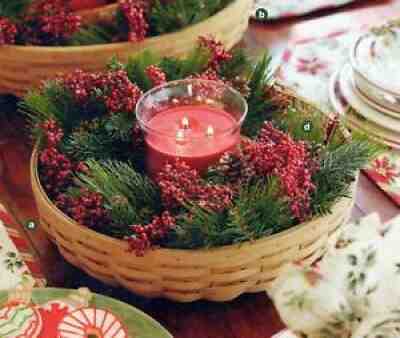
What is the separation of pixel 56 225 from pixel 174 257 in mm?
127

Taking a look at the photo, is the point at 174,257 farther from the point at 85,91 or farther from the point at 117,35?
the point at 117,35

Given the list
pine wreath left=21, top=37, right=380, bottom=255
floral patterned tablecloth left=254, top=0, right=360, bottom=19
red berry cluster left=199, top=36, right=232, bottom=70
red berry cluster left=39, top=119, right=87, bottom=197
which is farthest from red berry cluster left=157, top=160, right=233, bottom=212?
floral patterned tablecloth left=254, top=0, right=360, bottom=19

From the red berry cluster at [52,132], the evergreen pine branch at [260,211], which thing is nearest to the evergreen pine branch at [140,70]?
the red berry cluster at [52,132]

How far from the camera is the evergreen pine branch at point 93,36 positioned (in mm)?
978

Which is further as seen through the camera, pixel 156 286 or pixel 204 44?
pixel 204 44

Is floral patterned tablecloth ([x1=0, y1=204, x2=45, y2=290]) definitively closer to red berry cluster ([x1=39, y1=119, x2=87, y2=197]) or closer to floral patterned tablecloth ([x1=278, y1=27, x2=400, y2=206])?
red berry cluster ([x1=39, y1=119, x2=87, y2=197])

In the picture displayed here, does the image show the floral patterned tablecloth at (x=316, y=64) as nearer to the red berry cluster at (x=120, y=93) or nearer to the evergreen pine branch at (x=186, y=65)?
the evergreen pine branch at (x=186, y=65)

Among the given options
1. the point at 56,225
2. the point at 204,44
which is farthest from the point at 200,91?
the point at 56,225

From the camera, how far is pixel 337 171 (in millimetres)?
744

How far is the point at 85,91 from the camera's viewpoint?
83 centimetres

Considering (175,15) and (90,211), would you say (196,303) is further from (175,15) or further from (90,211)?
(175,15)

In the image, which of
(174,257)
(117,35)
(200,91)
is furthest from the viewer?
(117,35)

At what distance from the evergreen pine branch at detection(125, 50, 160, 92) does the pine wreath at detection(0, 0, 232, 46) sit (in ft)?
0.28

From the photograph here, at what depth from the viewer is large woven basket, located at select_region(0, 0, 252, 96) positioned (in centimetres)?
94
